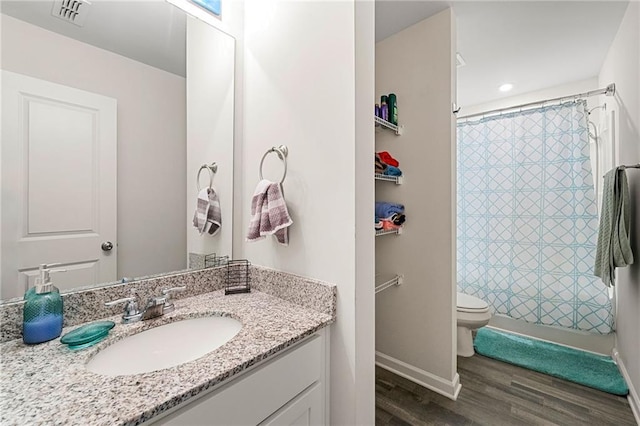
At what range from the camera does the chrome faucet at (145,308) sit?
35.7 inches

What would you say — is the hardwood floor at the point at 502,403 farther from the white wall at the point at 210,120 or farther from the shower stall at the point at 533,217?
the white wall at the point at 210,120

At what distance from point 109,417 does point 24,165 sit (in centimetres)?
76

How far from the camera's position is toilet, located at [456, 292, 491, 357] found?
2068 mm

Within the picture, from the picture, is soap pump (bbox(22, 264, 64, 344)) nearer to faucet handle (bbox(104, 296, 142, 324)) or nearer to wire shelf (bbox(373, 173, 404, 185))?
faucet handle (bbox(104, 296, 142, 324))

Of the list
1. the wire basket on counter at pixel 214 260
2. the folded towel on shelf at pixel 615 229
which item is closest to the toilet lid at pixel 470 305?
the folded towel on shelf at pixel 615 229

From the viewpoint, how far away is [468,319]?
6.79 feet

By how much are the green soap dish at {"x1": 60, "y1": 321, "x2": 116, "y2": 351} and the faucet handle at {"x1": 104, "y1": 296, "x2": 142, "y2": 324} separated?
0.08m

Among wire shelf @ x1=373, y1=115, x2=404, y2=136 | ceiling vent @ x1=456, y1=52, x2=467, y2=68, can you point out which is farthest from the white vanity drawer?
ceiling vent @ x1=456, y1=52, x2=467, y2=68

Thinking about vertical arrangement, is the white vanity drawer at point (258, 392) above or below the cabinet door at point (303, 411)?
above

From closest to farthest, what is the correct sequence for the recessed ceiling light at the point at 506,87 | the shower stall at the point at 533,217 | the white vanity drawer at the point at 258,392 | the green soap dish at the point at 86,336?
1. the white vanity drawer at the point at 258,392
2. the green soap dish at the point at 86,336
3. the shower stall at the point at 533,217
4. the recessed ceiling light at the point at 506,87

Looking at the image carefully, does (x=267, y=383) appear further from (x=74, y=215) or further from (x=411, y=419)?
(x=411, y=419)

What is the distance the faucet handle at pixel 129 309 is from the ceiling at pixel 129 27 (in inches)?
34.7

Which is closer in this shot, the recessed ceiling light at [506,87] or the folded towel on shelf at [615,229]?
the folded towel on shelf at [615,229]

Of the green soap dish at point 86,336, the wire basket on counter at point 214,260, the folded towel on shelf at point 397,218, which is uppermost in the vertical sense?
the folded towel on shelf at point 397,218
